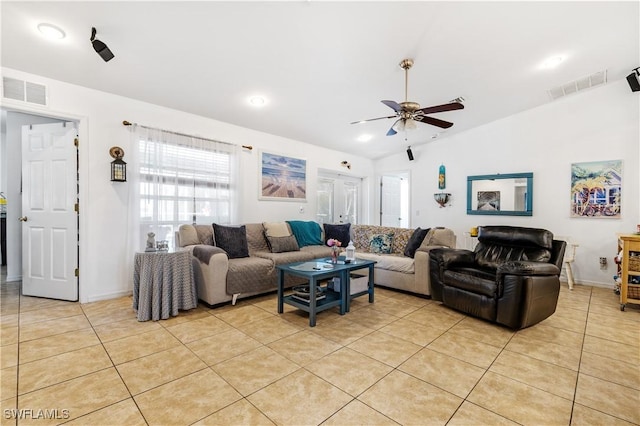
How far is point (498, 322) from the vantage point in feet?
9.14

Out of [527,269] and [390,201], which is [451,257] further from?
[390,201]

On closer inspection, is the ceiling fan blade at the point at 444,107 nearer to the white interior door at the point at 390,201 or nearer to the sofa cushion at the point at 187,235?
the sofa cushion at the point at 187,235

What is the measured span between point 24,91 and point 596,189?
24.3 ft

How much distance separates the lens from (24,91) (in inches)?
115

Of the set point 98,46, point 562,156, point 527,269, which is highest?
point 98,46

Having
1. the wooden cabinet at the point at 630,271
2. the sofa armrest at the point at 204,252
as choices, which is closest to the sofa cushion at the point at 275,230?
the sofa armrest at the point at 204,252

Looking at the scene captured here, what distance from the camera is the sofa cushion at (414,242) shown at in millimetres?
4023

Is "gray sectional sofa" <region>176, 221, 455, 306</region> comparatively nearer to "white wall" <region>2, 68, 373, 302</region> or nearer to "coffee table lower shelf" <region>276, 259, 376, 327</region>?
"coffee table lower shelf" <region>276, 259, 376, 327</region>

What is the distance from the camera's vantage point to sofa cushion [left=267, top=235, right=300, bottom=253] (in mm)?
4238

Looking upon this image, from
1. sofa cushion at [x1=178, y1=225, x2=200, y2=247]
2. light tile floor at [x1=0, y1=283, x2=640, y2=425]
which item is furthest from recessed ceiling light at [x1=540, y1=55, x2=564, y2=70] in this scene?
sofa cushion at [x1=178, y1=225, x2=200, y2=247]

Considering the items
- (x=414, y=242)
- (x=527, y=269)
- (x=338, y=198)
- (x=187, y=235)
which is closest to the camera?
(x=527, y=269)

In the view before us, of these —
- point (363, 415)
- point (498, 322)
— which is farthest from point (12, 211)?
point (498, 322)

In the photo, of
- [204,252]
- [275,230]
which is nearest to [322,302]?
[204,252]

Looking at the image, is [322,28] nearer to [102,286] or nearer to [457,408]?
[457,408]
